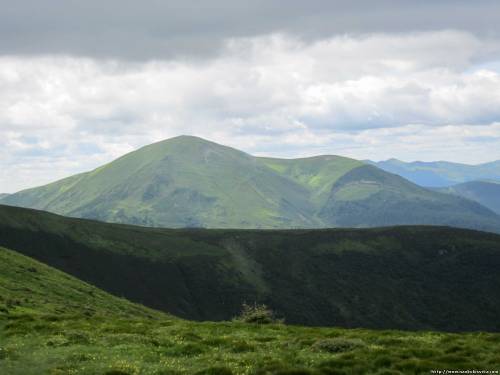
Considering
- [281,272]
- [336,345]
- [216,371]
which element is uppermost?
[216,371]

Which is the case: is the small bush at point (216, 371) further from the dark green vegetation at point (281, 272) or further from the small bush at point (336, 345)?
the dark green vegetation at point (281, 272)

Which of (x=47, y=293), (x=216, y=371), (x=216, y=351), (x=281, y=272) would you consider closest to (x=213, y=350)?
(x=216, y=351)

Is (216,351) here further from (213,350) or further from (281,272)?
(281,272)

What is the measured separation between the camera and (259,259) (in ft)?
595

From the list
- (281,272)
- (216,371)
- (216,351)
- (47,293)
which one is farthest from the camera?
(281,272)

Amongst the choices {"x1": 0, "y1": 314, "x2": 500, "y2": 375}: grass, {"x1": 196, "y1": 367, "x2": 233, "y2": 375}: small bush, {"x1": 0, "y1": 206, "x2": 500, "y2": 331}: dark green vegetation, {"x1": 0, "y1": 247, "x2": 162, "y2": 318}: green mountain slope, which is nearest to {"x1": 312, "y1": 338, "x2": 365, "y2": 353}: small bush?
{"x1": 0, "y1": 314, "x2": 500, "y2": 375}: grass

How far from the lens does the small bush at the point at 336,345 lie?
26422 millimetres

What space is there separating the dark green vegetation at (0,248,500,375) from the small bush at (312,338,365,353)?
48 mm

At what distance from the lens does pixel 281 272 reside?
17375 centimetres

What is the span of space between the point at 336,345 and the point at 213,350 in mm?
6029

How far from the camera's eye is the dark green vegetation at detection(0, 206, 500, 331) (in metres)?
149

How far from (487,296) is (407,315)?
28.2m

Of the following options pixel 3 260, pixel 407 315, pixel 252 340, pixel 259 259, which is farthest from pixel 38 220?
pixel 252 340

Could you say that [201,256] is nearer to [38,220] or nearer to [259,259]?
[259,259]
